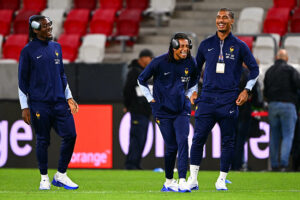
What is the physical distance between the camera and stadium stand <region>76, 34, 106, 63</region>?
1967 centimetres

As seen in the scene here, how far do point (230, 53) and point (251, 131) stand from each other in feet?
17.7

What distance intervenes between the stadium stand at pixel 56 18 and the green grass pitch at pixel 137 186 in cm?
760

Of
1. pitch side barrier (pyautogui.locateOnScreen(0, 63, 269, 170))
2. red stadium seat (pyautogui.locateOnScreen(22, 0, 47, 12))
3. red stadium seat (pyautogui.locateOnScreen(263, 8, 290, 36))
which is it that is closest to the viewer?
pitch side barrier (pyautogui.locateOnScreen(0, 63, 269, 170))

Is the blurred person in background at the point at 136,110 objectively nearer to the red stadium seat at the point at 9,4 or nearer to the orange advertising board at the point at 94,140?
the orange advertising board at the point at 94,140

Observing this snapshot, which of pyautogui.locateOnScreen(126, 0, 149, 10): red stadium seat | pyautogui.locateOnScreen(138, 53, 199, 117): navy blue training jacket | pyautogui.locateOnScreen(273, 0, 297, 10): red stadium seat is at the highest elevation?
pyautogui.locateOnScreen(273, 0, 297, 10): red stadium seat

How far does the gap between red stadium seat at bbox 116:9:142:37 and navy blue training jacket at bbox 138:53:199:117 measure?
11.6 m

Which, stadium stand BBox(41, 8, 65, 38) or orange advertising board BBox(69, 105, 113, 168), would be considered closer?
orange advertising board BBox(69, 105, 113, 168)

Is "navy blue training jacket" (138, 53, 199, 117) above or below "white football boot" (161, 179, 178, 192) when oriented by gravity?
above

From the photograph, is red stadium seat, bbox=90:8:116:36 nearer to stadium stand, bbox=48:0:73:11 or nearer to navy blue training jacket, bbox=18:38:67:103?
stadium stand, bbox=48:0:73:11

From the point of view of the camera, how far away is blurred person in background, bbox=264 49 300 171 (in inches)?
552

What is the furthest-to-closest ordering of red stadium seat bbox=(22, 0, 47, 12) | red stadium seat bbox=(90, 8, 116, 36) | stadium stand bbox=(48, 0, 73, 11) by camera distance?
1. red stadium seat bbox=(22, 0, 47, 12)
2. stadium stand bbox=(48, 0, 73, 11)
3. red stadium seat bbox=(90, 8, 116, 36)

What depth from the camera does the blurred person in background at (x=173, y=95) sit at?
29.8ft

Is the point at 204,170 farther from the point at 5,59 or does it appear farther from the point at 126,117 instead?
the point at 5,59

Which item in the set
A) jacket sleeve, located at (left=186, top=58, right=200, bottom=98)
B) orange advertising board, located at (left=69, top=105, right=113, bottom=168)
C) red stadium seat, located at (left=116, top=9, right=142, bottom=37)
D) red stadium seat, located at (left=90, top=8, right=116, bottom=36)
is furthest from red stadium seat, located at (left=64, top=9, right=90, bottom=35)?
jacket sleeve, located at (left=186, top=58, right=200, bottom=98)
